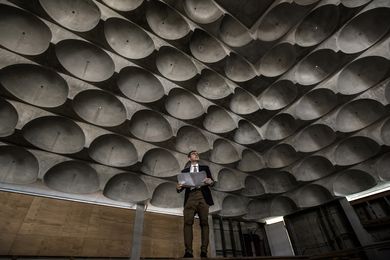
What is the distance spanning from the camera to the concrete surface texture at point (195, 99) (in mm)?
6672

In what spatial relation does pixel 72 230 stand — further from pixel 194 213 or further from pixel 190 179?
pixel 190 179

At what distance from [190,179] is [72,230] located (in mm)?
4350

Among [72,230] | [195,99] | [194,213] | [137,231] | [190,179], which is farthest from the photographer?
[195,99]

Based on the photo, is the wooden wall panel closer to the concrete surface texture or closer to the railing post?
the railing post

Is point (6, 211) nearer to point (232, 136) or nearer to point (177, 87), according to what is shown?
point (177, 87)

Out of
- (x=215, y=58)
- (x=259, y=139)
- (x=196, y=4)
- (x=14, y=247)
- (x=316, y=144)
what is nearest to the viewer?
(x=14, y=247)

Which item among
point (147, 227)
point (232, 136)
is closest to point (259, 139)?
point (232, 136)

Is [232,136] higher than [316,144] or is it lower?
higher

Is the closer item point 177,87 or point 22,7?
point 22,7

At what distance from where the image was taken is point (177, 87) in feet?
28.9

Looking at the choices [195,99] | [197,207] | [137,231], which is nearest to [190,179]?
[197,207]

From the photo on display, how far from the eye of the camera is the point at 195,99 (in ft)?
30.2

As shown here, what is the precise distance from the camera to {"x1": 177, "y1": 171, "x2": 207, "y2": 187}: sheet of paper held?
417 cm

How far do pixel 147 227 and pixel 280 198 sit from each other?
6.72 m
